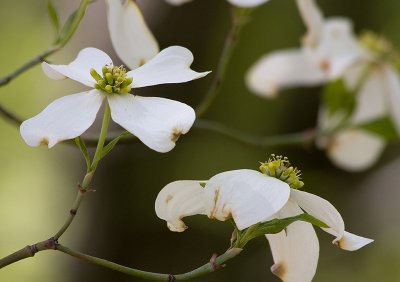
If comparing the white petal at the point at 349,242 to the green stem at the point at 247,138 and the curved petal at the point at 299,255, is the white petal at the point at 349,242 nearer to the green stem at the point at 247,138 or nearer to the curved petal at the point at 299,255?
the curved petal at the point at 299,255

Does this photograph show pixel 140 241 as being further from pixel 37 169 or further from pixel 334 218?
pixel 334 218

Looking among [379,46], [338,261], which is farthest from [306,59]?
[338,261]

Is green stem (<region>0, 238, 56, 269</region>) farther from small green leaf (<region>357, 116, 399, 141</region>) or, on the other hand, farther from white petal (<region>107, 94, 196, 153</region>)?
small green leaf (<region>357, 116, 399, 141</region>)

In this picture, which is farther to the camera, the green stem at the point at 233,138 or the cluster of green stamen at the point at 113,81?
the green stem at the point at 233,138

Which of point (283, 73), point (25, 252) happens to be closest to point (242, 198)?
point (25, 252)

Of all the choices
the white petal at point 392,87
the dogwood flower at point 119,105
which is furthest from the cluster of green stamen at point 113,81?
the white petal at point 392,87

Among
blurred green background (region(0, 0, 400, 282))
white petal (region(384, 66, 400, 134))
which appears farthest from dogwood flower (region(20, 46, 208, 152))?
blurred green background (region(0, 0, 400, 282))
